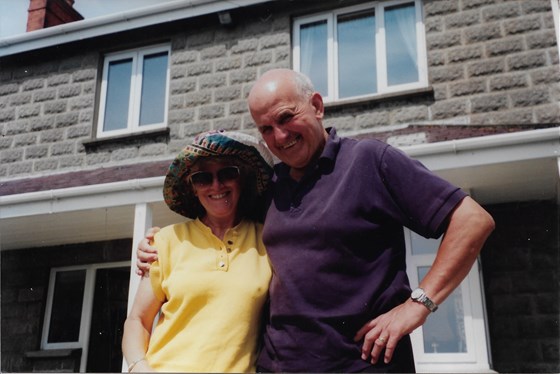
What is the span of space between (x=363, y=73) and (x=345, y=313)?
18.2 ft

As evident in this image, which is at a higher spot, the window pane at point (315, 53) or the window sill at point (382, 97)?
the window pane at point (315, 53)

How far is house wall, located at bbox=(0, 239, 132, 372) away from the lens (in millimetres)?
7684

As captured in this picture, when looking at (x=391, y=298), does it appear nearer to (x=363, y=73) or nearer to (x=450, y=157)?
(x=450, y=157)

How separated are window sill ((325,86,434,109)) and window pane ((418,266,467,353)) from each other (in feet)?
7.03

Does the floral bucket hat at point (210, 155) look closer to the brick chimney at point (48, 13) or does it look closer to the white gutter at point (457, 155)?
the white gutter at point (457, 155)

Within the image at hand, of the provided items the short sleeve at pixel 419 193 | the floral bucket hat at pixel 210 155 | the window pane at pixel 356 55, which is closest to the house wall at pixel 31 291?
the window pane at pixel 356 55

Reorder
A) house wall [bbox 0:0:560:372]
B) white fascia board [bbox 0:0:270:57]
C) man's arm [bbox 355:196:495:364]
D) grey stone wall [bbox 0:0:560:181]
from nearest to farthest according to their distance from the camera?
1. man's arm [bbox 355:196:495:364]
2. house wall [bbox 0:0:560:372]
3. grey stone wall [bbox 0:0:560:181]
4. white fascia board [bbox 0:0:270:57]

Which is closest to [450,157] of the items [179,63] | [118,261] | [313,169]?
[313,169]

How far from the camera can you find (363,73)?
6977 millimetres

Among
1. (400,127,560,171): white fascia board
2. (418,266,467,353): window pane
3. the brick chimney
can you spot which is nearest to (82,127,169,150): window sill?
the brick chimney

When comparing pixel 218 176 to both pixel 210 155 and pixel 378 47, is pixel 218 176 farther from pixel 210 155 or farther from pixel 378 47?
pixel 378 47

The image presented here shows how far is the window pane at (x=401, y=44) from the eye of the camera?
22.2ft

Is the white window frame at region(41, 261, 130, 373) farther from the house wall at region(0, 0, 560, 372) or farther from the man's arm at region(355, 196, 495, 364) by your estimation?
the man's arm at region(355, 196, 495, 364)

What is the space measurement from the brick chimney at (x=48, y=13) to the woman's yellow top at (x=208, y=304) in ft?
27.9
